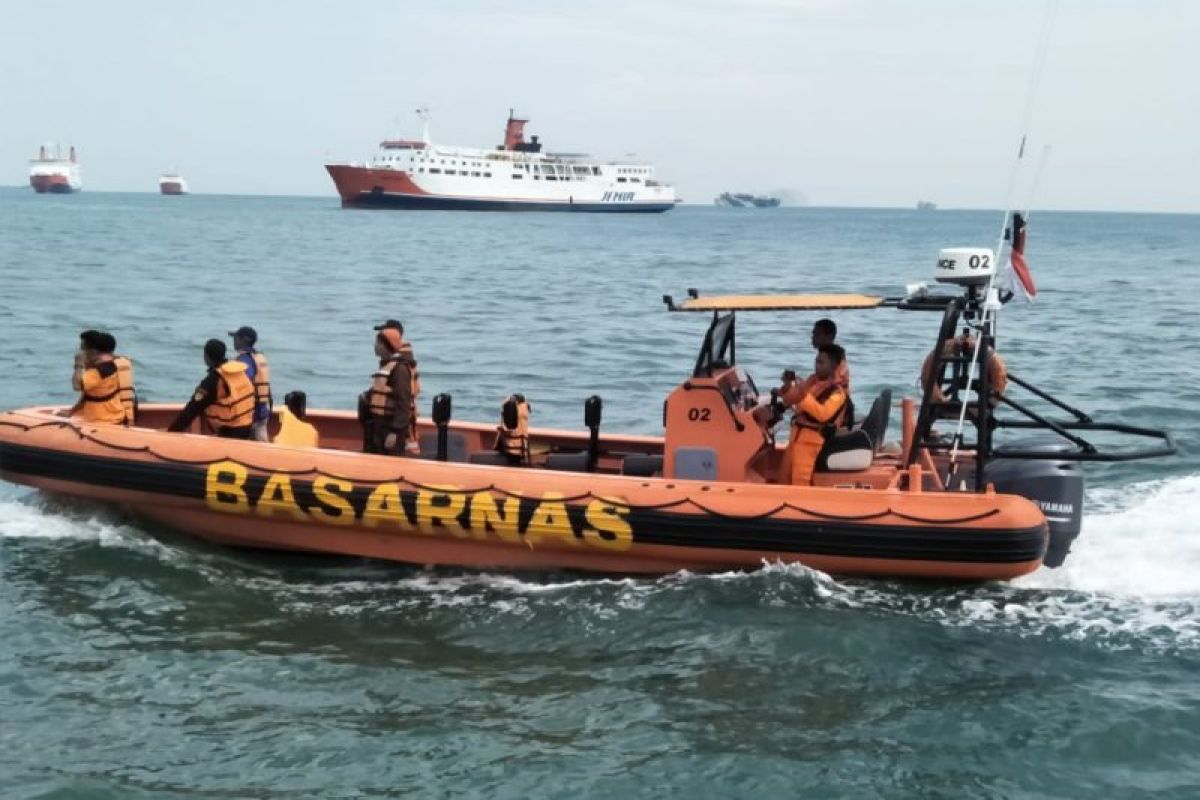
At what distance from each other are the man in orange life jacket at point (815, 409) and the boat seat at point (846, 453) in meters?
0.06

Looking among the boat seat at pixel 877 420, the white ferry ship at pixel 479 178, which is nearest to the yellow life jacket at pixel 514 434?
the boat seat at pixel 877 420

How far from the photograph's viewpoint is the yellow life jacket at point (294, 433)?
957 centimetres

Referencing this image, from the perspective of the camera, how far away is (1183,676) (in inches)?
287

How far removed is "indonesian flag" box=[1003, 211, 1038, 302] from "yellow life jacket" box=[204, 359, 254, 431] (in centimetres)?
545

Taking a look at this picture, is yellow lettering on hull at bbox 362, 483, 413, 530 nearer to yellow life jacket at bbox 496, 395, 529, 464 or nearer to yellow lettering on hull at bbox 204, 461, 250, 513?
yellow lettering on hull at bbox 204, 461, 250, 513

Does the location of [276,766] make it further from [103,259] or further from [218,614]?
[103,259]

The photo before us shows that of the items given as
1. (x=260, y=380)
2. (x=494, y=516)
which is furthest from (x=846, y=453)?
(x=260, y=380)

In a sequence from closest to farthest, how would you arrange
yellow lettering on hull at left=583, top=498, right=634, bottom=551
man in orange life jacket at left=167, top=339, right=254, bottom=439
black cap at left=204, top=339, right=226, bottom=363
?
yellow lettering on hull at left=583, top=498, right=634, bottom=551 → black cap at left=204, top=339, right=226, bottom=363 → man in orange life jacket at left=167, top=339, right=254, bottom=439

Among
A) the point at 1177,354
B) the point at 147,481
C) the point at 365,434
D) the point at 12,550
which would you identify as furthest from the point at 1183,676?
the point at 1177,354

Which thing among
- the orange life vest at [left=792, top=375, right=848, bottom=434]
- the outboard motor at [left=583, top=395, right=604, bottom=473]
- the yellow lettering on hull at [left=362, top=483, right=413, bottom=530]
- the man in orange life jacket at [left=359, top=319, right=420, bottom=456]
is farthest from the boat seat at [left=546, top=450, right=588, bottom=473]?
the orange life vest at [left=792, top=375, right=848, bottom=434]

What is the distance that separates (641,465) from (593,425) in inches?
18.3

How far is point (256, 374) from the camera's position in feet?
32.4

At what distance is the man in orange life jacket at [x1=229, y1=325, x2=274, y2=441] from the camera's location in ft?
31.9

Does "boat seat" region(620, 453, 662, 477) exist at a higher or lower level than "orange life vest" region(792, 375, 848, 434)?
lower
